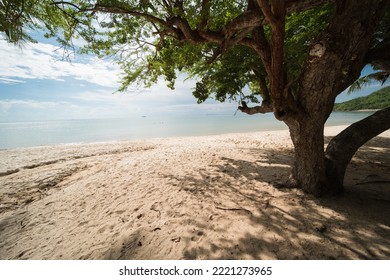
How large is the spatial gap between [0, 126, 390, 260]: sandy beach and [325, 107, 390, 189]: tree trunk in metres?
0.53

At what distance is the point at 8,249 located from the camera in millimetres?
3908

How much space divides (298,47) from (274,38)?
4.46 meters

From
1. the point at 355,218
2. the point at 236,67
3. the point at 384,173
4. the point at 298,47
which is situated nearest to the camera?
the point at 355,218

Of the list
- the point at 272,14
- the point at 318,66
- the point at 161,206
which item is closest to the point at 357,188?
the point at 318,66

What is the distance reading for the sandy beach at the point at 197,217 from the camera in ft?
9.55

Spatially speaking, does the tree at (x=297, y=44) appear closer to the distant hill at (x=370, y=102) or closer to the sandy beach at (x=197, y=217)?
the sandy beach at (x=197, y=217)

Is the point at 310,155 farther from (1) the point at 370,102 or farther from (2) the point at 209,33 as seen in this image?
(1) the point at 370,102

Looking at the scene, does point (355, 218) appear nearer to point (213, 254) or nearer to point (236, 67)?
point (213, 254)

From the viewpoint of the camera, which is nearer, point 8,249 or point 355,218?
point 355,218

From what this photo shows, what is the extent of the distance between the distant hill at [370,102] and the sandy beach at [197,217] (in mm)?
96652

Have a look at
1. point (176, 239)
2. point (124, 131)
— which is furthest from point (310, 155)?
point (124, 131)

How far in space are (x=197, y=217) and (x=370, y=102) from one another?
114515 mm

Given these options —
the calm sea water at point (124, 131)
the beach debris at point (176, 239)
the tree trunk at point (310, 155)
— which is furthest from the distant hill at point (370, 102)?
the beach debris at point (176, 239)

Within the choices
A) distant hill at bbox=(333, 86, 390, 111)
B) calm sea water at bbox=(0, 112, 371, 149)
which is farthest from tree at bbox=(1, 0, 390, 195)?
distant hill at bbox=(333, 86, 390, 111)
